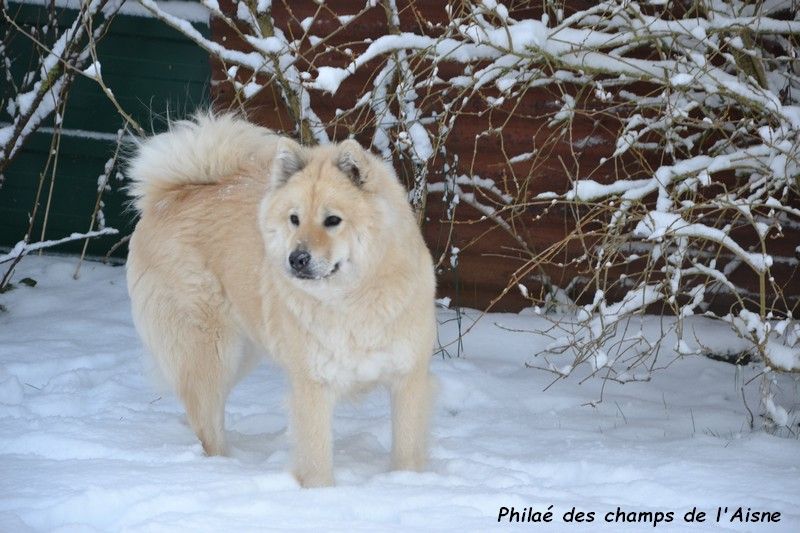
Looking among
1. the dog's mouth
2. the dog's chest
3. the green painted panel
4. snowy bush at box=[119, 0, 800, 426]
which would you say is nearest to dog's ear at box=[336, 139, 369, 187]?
the dog's mouth

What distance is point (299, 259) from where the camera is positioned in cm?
299

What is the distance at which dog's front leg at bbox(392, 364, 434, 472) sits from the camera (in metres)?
3.26

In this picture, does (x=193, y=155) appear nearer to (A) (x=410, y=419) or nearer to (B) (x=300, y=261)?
(B) (x=300, y=261)

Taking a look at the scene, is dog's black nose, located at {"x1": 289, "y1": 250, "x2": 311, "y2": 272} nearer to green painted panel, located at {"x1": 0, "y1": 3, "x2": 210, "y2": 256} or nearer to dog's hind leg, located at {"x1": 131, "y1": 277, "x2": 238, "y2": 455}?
dog's hind leg, located at {"x1": 131, "y1": 277, "x2": 238, "y2": 455}

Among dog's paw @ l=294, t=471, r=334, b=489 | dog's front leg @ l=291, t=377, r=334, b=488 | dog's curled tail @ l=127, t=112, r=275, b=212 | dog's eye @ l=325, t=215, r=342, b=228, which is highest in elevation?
dog's curled tail @ l=127, t=112, r=275, b=212

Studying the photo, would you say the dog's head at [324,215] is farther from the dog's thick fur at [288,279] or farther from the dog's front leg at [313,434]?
the dog's front leg at [313,434]

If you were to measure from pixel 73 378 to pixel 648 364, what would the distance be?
9.72ft

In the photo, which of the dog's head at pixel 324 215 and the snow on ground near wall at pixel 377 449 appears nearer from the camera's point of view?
the snow on ground near wall at pixel 377 449

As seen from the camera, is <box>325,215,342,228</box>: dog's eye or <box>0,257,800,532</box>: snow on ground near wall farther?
<box>325,215,342,228</box>: dog's eye

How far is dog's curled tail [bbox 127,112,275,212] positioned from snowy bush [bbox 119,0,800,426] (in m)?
0.42

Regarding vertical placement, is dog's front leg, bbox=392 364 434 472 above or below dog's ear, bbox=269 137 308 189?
below

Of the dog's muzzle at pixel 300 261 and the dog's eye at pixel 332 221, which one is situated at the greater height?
the dog's eye at pixel 332 221

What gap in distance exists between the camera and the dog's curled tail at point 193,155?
12.3 feet

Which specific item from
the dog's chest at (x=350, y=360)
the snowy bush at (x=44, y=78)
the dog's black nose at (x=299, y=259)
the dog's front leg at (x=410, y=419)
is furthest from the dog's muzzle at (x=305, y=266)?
the snowy bush at (x=44, y=78)
